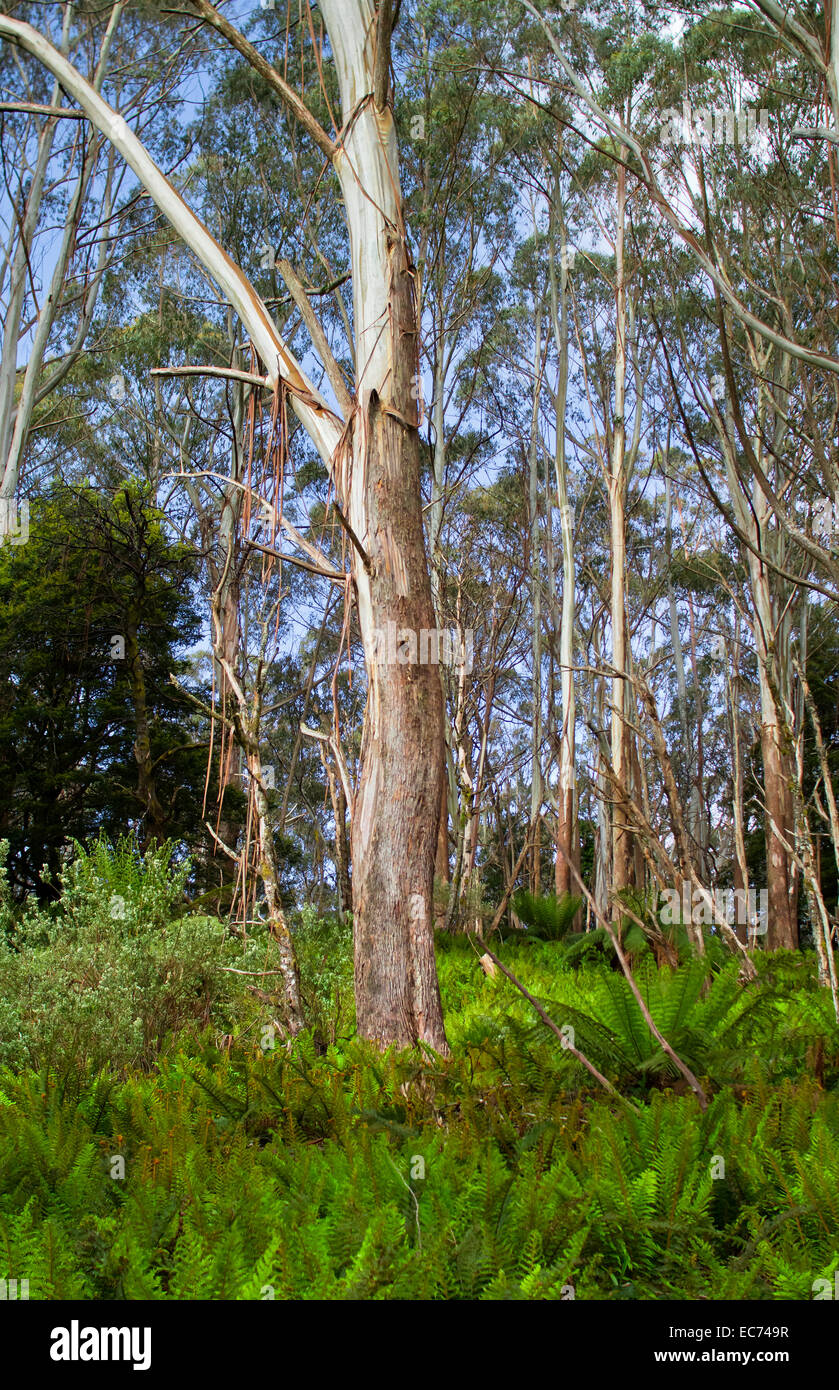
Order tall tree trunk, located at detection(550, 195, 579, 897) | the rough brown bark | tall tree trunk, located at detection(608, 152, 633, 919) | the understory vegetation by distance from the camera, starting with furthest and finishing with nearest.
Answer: tall tree trunk, located at detection(550, 195, 579, 897) < tall tree trunk, located at detection(608, 152, 633, 919) < the rough brown bark < the understory vegetation

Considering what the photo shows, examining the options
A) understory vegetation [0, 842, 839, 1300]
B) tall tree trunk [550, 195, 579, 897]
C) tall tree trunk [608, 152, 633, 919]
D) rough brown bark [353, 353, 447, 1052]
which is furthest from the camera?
tall tree trunk [550, 195, 579, 897]

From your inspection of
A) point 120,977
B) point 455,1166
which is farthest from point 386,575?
point 120,977

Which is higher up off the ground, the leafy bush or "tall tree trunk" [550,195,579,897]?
"tall tree trunk" [550,195,579,897]

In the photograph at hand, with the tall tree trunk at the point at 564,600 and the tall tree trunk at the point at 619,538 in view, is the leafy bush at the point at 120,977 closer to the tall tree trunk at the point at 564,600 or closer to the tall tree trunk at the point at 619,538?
the tall tree trunk at the point at 564,600

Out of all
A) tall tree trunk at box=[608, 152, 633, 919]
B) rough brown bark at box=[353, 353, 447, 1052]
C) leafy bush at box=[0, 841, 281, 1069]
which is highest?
tall tree trunk at box=[608, 152, 633, 919]

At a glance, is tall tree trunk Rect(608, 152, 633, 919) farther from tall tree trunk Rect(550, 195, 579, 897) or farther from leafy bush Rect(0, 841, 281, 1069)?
leafy bush Rect(0, 841, 281, 1069)

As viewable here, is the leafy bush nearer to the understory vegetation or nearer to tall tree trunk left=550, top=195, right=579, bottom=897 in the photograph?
the understory vegetation

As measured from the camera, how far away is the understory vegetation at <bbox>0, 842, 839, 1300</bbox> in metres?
1.62

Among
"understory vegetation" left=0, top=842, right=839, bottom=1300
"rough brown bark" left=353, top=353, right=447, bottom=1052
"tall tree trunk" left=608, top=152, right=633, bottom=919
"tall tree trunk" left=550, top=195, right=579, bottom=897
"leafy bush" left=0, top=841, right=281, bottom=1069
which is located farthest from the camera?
"tall tree trunk" left=550, top=195, right=579, bottom=897

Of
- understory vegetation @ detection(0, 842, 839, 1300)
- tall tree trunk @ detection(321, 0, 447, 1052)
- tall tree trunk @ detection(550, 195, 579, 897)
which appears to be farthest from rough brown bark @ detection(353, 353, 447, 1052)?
tall tree trunk @ detection(550, 195, 579, 897)

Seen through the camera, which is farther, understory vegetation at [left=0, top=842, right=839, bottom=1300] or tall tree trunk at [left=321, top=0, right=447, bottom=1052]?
tall tree trunk at [left=321, top=0, right=447, bottom=1052]

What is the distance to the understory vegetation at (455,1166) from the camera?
162cm

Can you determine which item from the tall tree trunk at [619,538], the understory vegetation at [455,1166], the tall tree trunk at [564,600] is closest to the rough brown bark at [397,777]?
the understory vegetation at [455,1166]

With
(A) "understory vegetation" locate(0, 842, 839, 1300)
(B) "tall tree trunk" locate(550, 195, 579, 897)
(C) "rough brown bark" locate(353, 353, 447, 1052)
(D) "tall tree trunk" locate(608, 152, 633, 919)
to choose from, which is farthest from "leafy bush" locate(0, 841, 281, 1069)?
(D) "tall tree trunk" locate(608, 152, 633, 919)
